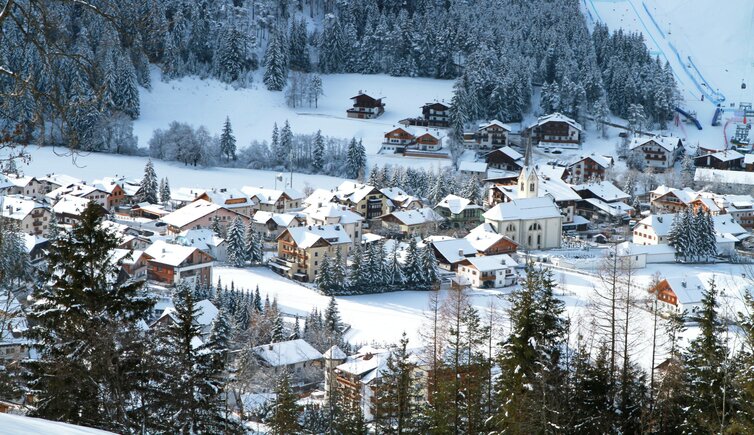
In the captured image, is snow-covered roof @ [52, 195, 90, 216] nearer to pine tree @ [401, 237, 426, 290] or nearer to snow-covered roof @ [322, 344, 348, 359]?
pine tree @ [401, 237, 426, 290]

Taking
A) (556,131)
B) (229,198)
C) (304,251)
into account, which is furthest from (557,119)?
(304,251)

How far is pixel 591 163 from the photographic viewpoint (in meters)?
37.7

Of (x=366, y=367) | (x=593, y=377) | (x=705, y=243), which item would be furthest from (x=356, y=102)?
(x=593, y=377)

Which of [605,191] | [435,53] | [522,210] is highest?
[435,53]

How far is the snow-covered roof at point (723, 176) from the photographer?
36.0 metres

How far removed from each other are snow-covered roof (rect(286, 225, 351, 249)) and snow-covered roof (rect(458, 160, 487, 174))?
1122 centimetres

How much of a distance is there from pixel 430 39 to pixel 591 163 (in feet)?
46.8

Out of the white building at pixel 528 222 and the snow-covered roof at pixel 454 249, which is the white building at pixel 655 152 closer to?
the white building at pixel 528 222

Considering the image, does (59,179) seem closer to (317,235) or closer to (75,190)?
(75,190)

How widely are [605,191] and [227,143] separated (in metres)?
16.0

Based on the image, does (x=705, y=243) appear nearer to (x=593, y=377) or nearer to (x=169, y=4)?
(x=593, y=377)

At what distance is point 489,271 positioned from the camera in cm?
2431

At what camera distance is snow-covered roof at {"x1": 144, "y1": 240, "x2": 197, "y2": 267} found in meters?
23.0

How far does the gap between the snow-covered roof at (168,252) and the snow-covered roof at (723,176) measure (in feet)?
71.5
